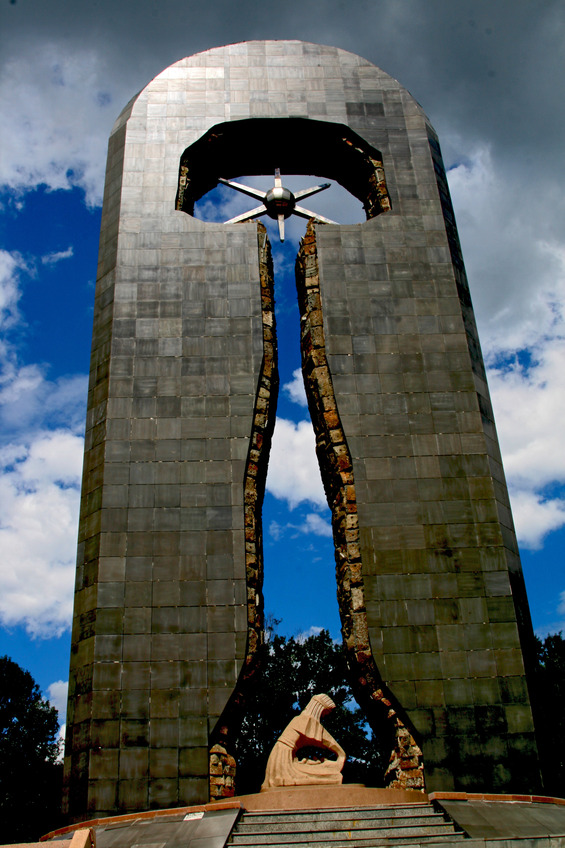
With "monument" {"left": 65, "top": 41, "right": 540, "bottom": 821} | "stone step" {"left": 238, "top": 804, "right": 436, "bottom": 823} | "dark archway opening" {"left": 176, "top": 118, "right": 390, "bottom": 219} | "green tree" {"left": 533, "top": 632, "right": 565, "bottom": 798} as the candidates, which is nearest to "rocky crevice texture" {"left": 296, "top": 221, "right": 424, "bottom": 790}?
"monument" {"left": 65, "top": 41, "right": 540, "bottom": 821}

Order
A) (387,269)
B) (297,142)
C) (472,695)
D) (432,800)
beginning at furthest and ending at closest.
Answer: (297,142) → (387,269) → (472,695) → (432,800)

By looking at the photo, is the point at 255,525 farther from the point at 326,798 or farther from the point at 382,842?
the point at 382,842

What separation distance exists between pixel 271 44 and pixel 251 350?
10446mm

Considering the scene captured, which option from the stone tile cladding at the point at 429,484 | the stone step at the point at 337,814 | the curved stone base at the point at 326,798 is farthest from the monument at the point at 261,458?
the stone step at the point at 337,814

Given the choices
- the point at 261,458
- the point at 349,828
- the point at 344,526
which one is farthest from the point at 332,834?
the point at 261,458

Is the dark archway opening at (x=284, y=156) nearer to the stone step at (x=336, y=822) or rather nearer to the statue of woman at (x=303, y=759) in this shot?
the statue of woman at (x=303, y=759)

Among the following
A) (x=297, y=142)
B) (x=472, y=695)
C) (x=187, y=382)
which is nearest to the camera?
(x=472, y=695)

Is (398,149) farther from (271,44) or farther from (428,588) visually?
(428,588)

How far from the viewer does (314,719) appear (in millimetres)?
13789

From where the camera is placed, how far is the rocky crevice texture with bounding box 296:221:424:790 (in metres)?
13.0

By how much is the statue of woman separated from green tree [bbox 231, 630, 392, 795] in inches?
629

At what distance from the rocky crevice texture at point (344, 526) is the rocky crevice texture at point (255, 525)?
83cm

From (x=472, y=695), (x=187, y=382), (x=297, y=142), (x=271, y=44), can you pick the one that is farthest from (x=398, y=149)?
(x=472, y=695)

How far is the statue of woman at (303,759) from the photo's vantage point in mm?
12719
